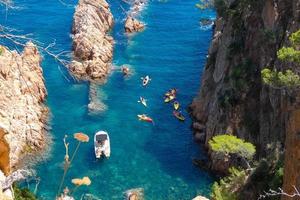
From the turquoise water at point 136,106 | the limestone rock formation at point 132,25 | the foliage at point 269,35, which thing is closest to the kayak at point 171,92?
the turquoise water at point 136,106

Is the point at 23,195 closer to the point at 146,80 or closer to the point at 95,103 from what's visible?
the point at 95,103

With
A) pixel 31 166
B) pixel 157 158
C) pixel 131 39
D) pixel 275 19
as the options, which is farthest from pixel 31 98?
pixel 275 19

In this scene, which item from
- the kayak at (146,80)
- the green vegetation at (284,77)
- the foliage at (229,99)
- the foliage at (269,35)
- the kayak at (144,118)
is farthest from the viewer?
the kayak at (146,80)

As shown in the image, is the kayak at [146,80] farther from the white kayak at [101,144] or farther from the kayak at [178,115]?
the white kayak at [101,144]

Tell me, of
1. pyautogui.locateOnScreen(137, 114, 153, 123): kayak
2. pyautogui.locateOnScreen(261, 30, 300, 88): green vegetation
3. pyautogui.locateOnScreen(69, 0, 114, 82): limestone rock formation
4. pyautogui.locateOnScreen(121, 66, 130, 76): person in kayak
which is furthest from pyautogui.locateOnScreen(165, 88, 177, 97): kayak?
pyautogui.locateOnScreen(261, 30, 300, 88): green vegetation

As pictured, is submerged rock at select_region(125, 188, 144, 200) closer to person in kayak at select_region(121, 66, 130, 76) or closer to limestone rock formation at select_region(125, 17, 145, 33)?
person in kayak at select_region(121, 66, 130, 76)

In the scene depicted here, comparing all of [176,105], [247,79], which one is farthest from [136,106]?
[247,79]
